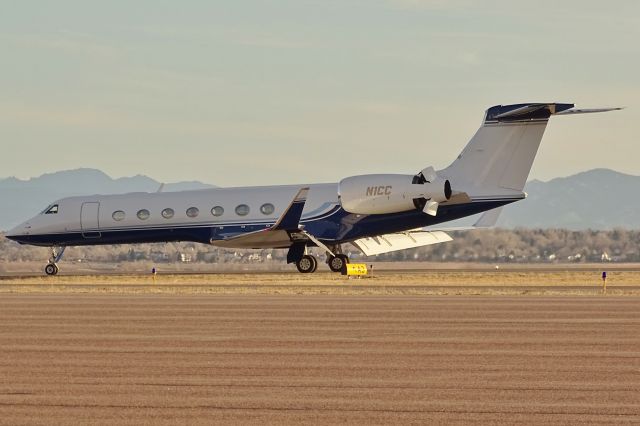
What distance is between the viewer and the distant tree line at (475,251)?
2365 inches

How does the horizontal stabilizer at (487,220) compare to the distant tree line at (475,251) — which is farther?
the distant tree line at (475,251)

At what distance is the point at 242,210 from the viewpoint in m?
36.7

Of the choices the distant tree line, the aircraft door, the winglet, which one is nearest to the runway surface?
the winglet

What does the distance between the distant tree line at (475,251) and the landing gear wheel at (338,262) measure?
21002mm

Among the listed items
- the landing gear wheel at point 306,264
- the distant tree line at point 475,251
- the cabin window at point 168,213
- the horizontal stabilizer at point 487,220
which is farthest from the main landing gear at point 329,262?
the distant tree line at point 475,251

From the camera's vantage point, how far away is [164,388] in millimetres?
12641

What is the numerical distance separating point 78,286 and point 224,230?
18.4 ft

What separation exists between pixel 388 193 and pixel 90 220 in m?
9.93

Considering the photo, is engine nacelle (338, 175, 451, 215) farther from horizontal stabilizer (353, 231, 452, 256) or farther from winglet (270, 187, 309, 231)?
horizontal stabilizer (353, 231, 452, 256)

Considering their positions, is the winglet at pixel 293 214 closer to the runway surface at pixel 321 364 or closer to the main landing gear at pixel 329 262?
the main landing gear at pixel 329 262

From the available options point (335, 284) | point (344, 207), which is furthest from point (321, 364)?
point (344, 207)

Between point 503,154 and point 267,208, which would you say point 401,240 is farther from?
point 503,154

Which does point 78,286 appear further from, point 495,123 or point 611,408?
point 611,408

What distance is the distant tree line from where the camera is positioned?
197 ft
